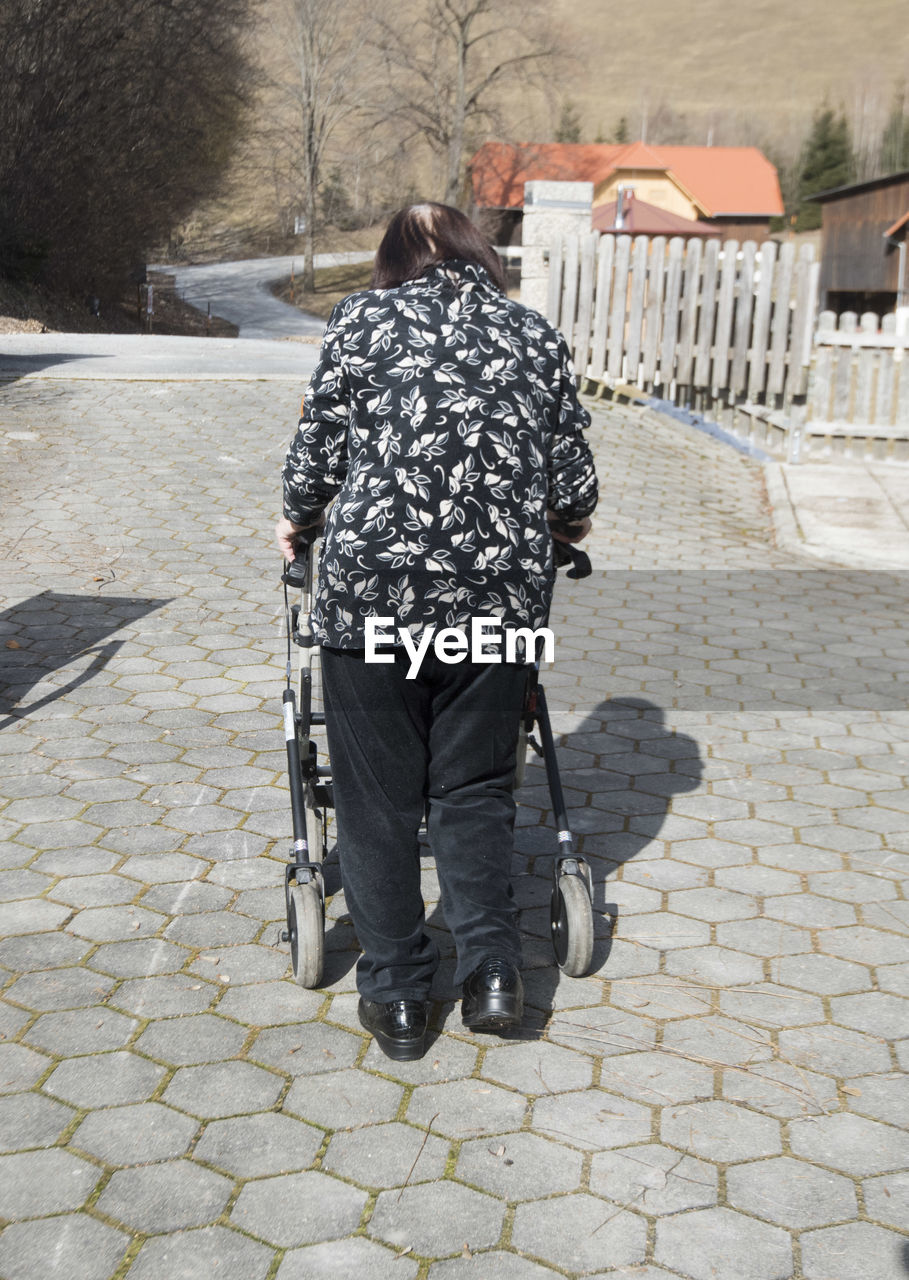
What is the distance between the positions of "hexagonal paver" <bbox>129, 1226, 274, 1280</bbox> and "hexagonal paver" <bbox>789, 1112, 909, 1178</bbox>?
1.17m

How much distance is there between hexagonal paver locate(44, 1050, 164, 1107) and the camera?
295cm

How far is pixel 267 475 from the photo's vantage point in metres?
9.70


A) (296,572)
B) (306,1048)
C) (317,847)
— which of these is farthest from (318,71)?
(306,1048)

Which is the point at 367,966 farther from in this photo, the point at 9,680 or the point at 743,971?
the point at 9,680

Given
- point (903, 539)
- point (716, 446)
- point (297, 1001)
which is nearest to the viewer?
point (297, 1001)

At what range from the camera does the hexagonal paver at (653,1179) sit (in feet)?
8.72

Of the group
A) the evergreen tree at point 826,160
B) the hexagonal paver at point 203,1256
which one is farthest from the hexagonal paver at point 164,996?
the evergreen tree at point 826,160

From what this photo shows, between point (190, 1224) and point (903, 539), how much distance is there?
7.92 meters

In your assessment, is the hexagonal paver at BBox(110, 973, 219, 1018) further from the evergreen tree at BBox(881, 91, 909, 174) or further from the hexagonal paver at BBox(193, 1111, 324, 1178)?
the evergreen tree at BBox(881, 91, 909, 174)

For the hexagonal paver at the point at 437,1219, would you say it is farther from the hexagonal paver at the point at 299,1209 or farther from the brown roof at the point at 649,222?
the brown roof at the point at 649,222

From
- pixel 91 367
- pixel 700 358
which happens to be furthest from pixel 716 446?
pixel 91 367

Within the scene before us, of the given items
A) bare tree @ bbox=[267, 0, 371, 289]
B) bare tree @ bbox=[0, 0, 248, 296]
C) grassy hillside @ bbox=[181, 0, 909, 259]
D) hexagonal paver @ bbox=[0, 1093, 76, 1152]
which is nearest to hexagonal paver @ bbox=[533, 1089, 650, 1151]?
hexagonal paver @ bbox=[0, 1093, 76, 1152]

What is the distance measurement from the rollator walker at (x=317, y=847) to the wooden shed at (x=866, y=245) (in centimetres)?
4721

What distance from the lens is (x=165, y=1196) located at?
263cm
